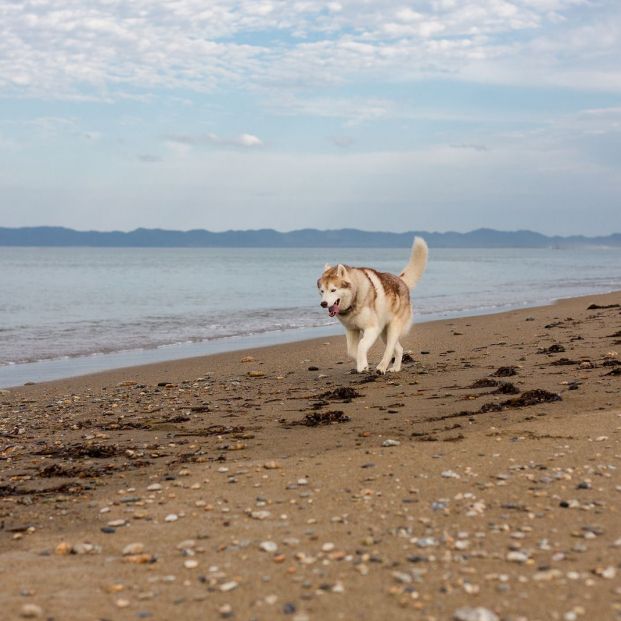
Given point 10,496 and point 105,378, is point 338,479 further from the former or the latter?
point 105,378

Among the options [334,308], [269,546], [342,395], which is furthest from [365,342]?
[269,546]

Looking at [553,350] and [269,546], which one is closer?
[269,546]

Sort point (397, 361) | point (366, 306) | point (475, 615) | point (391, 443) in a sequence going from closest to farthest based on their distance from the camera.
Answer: point (475, 615)
point (391, 443)
point (366, 306)
point (397, 361)

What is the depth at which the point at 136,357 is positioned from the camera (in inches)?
776

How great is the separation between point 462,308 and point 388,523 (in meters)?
28.1

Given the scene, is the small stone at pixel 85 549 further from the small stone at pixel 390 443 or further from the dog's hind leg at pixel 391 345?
the dog's hind leg at pixel 391 345

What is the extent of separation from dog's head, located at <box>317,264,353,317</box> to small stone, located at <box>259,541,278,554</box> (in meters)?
7.59

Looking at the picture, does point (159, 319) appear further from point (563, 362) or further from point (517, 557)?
point (517, 557)

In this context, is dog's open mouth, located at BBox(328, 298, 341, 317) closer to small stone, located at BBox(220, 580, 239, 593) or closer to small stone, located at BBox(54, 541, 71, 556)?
small stone, located at BBox(54, 541, 71, 556)

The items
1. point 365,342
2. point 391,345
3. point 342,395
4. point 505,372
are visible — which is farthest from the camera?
point 391,345

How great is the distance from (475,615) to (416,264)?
11.3 meters

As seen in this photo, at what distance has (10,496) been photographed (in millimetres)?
6730

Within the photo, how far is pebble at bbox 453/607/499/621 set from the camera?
389 centimetres

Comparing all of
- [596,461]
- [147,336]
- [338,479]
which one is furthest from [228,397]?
[147,336]
